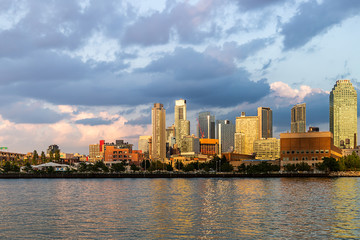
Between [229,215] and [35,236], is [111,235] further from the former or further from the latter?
[229,215]

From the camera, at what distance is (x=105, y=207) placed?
9069 cm

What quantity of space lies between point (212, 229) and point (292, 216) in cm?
1932

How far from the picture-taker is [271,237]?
5575 cm

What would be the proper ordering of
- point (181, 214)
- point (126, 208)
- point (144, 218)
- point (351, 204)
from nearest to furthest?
point (144, 218)
point (181, 214)
point (126, 208)
point (351, 204)

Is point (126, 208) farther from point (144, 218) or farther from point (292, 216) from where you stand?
point (292, 216)

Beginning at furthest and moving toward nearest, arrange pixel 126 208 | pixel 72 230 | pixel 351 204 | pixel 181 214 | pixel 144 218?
pixel 351 204 < pixel 126 208 < pixel 181 214 < pixel 144 218 < pixel 72 230

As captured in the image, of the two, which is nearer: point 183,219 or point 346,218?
point 183,219

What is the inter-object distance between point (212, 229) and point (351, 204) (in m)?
45.0

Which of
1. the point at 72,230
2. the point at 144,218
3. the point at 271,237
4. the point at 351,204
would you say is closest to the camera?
the point at 271,237

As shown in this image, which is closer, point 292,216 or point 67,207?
point 292,216

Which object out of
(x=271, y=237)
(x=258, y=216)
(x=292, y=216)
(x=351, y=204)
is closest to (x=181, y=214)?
(x=258, y=216)

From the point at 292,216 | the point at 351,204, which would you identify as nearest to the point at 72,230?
the point at 292,216

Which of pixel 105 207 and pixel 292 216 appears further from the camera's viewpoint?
pixel 105 207

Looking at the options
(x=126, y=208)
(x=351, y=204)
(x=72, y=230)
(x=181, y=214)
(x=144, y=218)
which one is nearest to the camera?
(x=72, y=230)
